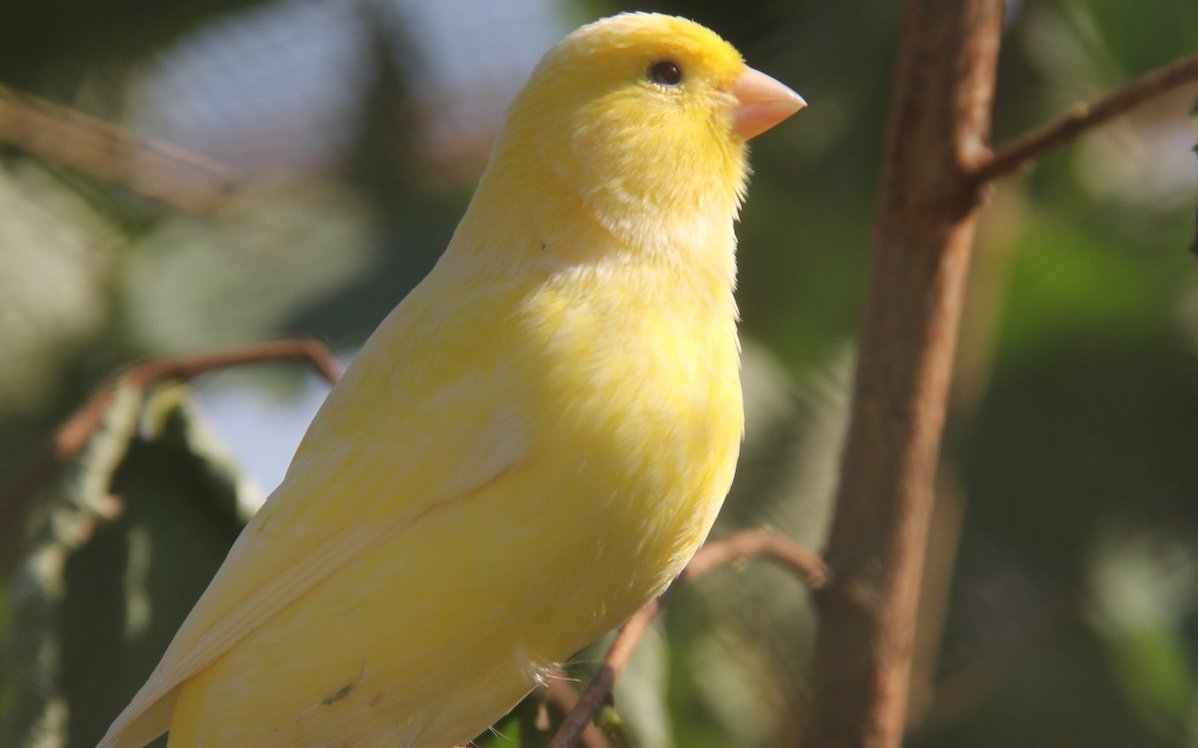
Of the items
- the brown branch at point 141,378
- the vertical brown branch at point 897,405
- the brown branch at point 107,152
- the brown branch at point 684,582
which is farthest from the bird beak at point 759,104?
the brown branch at point 107,152

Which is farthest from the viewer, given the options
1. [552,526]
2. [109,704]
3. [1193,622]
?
[1193,622]

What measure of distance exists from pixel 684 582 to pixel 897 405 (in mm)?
653

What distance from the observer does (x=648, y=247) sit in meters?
2.94

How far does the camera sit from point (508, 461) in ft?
8.66

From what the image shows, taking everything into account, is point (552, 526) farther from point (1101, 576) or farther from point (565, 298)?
point (1101, 576)

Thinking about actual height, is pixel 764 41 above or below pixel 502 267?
below

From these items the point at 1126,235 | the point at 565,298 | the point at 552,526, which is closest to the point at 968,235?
the point at 565,298

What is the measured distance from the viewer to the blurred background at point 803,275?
15.5 ft

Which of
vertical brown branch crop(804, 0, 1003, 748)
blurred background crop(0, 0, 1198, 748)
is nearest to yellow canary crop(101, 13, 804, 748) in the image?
vertical brown branch crop(804, 0, 1003, 748)

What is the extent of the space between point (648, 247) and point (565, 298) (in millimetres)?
218

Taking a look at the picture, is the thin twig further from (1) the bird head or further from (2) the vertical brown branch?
(1) the bird head

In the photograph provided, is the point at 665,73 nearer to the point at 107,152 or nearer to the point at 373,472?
the point at 373,472

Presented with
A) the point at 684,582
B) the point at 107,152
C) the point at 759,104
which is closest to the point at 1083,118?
the point at 759,104

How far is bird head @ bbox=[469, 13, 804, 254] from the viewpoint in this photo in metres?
3.04
